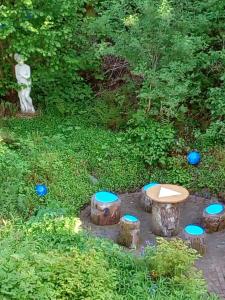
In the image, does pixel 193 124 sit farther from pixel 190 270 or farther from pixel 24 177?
pixel 190 270

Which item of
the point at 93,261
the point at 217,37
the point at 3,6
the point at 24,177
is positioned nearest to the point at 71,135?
the point at 24,177

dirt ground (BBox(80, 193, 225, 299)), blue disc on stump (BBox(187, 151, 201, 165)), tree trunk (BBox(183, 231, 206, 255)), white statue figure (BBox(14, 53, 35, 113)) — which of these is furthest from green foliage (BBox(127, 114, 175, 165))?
white statue figure (BBox(14, 53, 35, 113))

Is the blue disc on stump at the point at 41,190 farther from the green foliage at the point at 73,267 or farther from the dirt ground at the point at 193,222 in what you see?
the green foliage at the point at 73,267

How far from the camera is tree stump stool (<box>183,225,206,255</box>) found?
324 inches

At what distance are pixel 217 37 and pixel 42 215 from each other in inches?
200

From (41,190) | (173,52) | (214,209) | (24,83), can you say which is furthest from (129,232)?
(24,83)

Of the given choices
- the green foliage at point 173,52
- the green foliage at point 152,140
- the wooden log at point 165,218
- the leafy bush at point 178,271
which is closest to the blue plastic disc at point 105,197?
the wooden log at point 165,218

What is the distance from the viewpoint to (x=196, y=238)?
8.21 metres

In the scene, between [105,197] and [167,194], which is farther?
[105,197]

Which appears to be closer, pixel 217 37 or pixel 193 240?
pixel 193 240

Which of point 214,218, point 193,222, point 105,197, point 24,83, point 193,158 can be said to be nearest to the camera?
point 214,218

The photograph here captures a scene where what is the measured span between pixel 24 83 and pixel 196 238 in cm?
513

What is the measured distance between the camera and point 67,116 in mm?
11875

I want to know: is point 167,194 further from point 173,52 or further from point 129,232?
point 173,52
